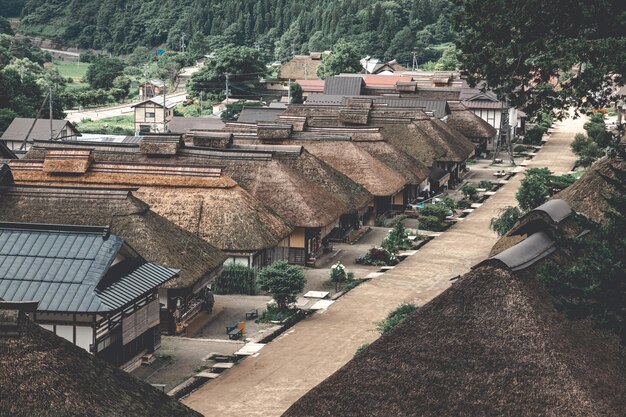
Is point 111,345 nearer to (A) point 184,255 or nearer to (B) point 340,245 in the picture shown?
(A) point 184,255

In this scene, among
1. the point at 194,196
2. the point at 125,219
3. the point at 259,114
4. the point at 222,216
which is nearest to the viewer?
the point at 125,219

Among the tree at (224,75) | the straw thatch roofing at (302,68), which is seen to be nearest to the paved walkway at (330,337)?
the tree at (224,75)

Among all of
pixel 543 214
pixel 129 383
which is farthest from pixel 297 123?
pixel 129 383

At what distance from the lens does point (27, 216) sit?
116 ft

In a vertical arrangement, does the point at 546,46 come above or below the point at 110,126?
above

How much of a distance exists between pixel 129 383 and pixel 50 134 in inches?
2218

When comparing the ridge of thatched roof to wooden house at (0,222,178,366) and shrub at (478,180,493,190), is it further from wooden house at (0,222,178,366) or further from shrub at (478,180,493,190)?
shrub at (478,180,493,190)

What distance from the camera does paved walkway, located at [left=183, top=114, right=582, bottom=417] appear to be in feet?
89.6

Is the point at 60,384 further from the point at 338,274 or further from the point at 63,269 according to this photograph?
the point at 338,274

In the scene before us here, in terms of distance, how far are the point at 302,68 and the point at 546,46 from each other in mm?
114153

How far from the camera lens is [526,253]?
19.9 meters

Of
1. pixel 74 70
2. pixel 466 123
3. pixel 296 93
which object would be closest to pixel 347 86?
pixel 466 123

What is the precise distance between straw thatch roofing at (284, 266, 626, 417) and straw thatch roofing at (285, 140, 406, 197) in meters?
32.2

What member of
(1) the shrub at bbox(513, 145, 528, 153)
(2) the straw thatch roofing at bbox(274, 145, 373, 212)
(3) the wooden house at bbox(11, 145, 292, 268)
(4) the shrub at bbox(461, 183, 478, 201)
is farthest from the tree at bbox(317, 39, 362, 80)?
(3) the wooden house at bbox(11, 145, 292, 268)
